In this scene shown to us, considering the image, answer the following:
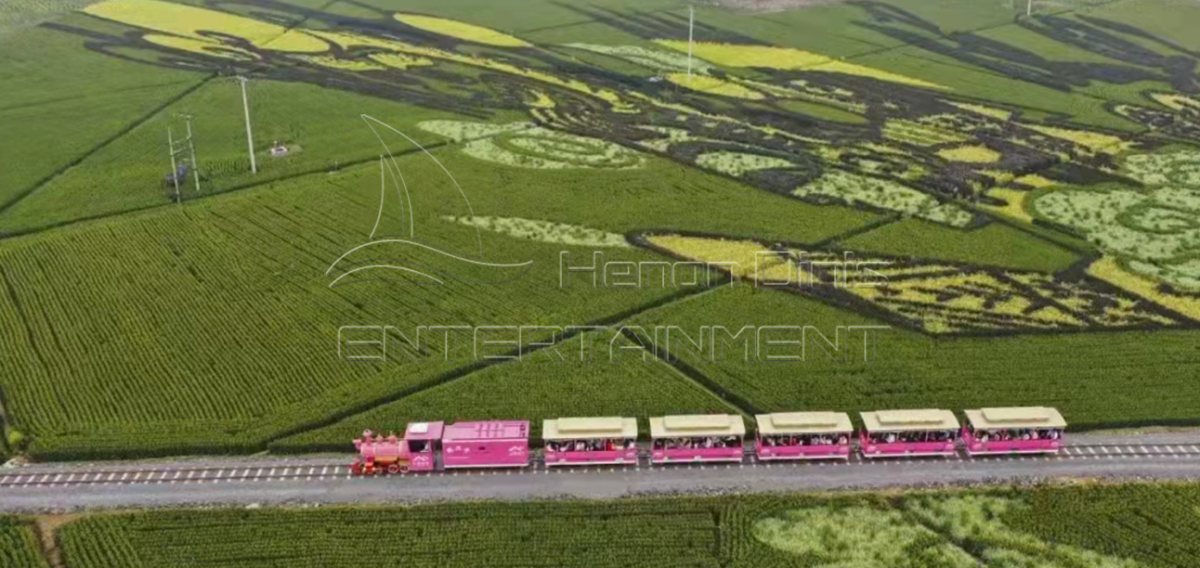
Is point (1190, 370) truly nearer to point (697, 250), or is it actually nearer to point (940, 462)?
point (940, 462)

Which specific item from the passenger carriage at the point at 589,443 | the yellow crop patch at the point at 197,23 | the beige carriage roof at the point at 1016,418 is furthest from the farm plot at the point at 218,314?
the yellow crop patch at the point at 197,23

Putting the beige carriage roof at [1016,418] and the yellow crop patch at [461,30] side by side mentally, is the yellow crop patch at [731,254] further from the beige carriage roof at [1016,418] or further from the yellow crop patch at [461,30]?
the yellow crop patch at [461,30]

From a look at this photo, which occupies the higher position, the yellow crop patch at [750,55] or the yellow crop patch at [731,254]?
the yellow crop patch at [750,55]

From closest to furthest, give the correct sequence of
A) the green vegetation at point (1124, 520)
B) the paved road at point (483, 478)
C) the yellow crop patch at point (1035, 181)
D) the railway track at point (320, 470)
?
1. the green vegetation at point (1124, 520)
2. the paved road at point (483, 478)
3. the railway track at point (320, 470)
4. the yellow crop patch at point (1035, 181)

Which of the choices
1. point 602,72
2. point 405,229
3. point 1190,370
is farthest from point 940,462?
point 602,72

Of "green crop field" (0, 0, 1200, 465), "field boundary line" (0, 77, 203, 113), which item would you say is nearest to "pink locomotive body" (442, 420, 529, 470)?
"green crop field" (0, 0, 1200, 465)

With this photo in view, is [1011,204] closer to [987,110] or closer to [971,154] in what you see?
[971,154]
